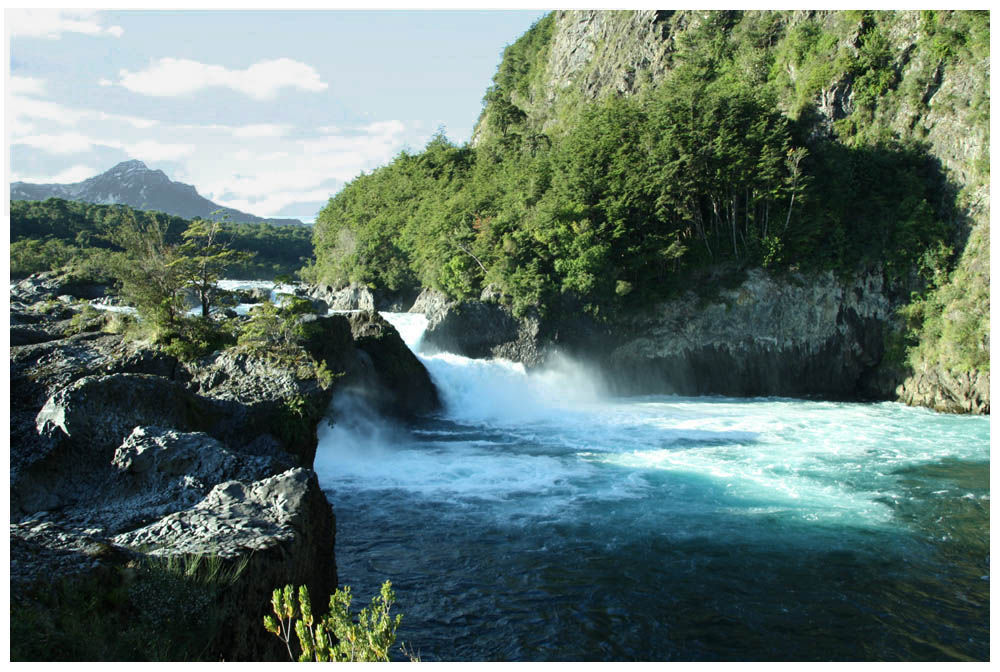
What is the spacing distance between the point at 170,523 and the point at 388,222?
32523 millimetres

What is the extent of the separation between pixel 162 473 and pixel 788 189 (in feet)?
79.6

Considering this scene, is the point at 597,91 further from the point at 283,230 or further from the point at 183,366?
the point at 283,230

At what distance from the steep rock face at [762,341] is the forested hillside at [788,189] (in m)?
0.90

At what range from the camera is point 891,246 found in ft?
79.9

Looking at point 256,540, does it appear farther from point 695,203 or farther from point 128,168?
point 128,168

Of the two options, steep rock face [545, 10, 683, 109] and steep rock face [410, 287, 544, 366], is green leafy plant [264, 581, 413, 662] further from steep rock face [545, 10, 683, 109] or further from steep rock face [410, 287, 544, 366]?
steep rock face [545, 10, 683, 109]

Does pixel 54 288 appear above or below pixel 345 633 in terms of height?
above

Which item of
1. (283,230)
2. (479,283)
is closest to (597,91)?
(479,283)

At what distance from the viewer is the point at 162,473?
8000 millimetres

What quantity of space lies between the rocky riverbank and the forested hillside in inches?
521

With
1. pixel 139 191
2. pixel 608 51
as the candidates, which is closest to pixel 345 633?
pixel 608 51

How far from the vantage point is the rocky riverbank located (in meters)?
5.47

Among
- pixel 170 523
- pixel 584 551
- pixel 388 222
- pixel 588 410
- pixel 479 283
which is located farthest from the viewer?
pixel 388 222

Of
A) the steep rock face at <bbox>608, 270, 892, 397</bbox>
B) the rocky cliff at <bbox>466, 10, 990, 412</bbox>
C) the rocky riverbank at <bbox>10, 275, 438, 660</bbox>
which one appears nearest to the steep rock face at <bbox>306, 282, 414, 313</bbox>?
the rocky cliff at <bbox>466, 10, 990, 412</bbox>
